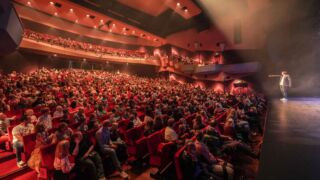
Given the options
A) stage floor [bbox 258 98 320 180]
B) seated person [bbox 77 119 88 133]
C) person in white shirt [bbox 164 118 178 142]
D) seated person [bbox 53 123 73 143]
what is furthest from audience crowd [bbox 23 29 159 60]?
stage floor [bbox 258 98 320 180]

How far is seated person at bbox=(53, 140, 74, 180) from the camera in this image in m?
2.79

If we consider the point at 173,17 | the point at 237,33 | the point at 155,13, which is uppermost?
the point at 155,13

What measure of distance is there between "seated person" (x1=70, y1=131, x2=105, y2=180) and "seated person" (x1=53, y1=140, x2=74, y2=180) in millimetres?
184

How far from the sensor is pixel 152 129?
4312 mm

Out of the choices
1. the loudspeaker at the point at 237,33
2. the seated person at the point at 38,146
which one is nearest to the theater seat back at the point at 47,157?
the seated person at the point at 38,146

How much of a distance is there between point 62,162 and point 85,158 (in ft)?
1.08

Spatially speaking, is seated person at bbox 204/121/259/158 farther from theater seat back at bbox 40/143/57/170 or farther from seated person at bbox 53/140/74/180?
theater seat back at bbox 40/143/57/170

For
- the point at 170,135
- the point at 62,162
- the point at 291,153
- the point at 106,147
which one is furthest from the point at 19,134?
the point at 291,153

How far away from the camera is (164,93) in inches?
435

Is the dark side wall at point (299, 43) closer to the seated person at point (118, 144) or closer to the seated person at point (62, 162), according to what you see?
the seated person at point (118, 144)

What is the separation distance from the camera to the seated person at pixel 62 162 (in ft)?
9.16

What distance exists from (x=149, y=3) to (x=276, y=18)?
367 inches

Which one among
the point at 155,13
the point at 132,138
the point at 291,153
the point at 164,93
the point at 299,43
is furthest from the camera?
the point at 155,13

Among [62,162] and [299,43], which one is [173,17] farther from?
[62,162]
